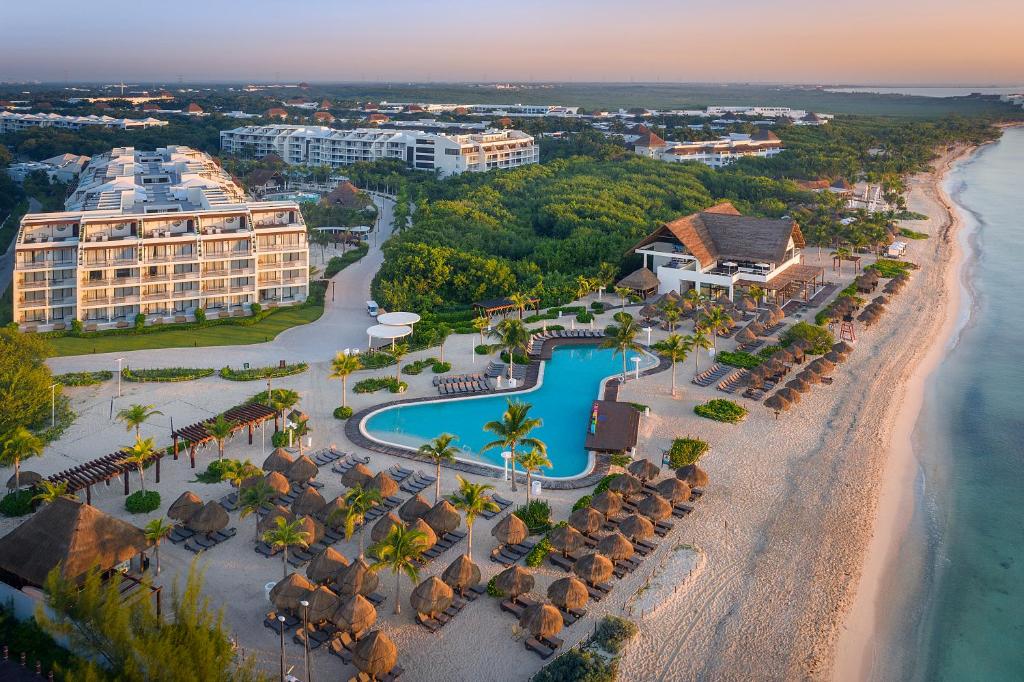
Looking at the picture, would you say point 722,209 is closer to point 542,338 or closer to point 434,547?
point 542,338

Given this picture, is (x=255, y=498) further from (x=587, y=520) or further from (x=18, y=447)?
(x=587, y=520)

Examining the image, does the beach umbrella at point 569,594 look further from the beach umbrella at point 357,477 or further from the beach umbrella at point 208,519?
the beach umbrella at point 208,519

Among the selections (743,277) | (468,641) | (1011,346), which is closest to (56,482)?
(468,641)

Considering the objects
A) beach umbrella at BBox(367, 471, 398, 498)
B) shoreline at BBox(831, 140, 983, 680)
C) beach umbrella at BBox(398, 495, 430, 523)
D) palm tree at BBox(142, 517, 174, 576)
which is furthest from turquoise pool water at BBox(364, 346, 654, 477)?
palm tree at BBox(142, 517, 174, 576)

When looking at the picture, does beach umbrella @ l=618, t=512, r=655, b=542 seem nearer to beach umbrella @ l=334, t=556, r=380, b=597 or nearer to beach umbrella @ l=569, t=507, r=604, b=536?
beach umbrella @ l=569, t=507, r=604, b=536

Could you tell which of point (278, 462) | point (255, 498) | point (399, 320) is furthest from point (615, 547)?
point (399, 320)

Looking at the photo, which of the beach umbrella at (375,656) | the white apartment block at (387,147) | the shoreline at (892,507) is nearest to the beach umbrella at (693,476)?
the shoreline at (892,507)
